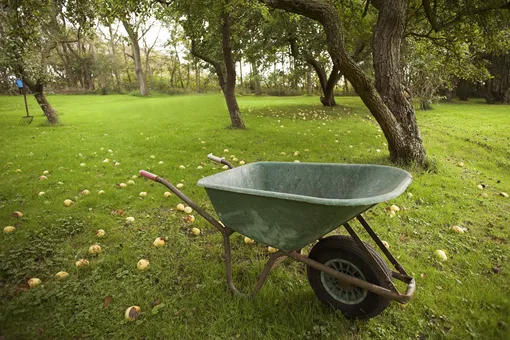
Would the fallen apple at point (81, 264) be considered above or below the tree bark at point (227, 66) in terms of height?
below

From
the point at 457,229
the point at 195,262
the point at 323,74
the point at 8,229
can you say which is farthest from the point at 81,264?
the point at 323,74

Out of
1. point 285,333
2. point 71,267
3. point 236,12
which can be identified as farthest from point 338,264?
point 236,12

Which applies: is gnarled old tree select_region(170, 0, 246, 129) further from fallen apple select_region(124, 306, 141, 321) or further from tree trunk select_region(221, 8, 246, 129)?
fallen apple select_region(124, 306, 141, 321)

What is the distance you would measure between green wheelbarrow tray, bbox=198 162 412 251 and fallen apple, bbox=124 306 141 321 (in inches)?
40.5

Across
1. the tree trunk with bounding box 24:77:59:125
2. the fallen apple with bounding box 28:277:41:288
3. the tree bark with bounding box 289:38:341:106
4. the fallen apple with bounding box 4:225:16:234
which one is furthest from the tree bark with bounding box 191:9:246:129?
the fallen apple with bounding box 28:277:41:288

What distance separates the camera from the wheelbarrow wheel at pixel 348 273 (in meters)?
2.04

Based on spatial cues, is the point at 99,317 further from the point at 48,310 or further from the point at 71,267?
the point at 71,267

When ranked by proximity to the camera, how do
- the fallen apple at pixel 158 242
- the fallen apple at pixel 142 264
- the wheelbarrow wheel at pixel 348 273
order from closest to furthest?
the wheelbarrow wheel at pixel 348 273 → the fallen apple at pixel 142 264 → the fallen apple at pixel 158 242

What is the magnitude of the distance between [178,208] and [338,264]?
254 centimetres

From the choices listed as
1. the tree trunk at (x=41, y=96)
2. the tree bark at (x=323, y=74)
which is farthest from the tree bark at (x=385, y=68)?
the tree trunk at (x=41, y=96)

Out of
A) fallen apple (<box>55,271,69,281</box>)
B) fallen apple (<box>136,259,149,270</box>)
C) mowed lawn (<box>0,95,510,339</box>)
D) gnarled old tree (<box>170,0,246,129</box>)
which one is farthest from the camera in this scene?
gnarled old tree (<box>170,0,246,129</box>)

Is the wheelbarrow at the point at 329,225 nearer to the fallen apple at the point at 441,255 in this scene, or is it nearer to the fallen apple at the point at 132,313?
the fallen apple at the point at 132,313

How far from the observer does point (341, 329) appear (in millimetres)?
2111

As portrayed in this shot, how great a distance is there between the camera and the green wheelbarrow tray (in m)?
1.76
